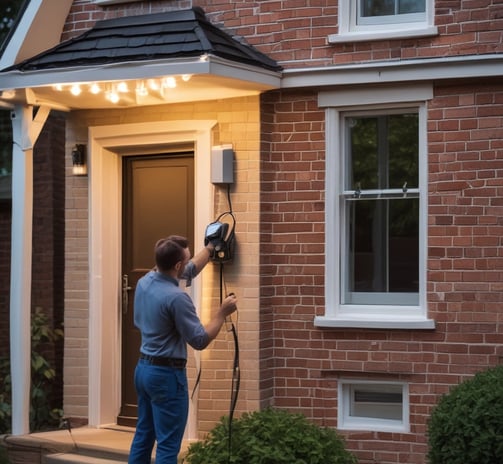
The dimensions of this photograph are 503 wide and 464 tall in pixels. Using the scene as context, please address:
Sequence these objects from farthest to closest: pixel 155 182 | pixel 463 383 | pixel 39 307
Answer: pixel 39 307 < pixel 155 182 < pixel 463 383

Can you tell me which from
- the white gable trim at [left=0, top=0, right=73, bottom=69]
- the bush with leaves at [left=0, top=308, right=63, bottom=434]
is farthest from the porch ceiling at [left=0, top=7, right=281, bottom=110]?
the bush with leaves at [left=0, top=308, right=63, bottom=434]

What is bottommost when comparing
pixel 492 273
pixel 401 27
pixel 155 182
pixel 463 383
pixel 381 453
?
pixel 381 453

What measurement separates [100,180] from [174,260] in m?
2.54

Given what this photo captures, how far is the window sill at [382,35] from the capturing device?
8039mm

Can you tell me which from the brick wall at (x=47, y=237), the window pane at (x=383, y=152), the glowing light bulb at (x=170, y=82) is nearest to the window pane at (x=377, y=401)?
the window pane at (x=383, y=152)

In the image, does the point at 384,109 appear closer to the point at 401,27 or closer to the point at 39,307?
the point at 401,27

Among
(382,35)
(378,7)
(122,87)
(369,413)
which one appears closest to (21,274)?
(122,87)

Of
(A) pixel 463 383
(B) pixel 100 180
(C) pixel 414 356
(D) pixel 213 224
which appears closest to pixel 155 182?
(B) pixel 100 180

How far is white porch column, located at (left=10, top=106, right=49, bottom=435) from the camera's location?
8.83m

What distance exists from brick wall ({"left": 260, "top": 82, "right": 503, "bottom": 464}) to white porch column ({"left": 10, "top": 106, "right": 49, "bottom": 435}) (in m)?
2.00

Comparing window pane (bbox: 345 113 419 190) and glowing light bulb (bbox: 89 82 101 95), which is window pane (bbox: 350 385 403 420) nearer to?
window pane (bbox: 345 113 419 190)

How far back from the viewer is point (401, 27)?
8227 millimetres

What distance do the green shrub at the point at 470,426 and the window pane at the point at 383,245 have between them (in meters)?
1.40

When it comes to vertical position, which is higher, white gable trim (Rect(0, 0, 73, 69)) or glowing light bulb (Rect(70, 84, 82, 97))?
white gable trim (Rect(0, 0, 73, 69))
